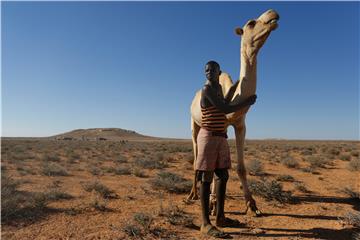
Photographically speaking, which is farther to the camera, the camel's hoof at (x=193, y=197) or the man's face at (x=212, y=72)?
the camel's hoof at (x=193, y=197)

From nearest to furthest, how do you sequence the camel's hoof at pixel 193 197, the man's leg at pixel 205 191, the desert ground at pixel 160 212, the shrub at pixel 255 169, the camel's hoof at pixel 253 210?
the man's leg at pixel 205 191 < the desert ground at pixel 160 212 < the camel's hoof at pixel 253 210 < the camel's hoof at pixel 193 197 < the shrub at pixel 255 169

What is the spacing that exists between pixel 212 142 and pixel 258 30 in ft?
6.11

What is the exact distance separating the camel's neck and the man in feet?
1.36

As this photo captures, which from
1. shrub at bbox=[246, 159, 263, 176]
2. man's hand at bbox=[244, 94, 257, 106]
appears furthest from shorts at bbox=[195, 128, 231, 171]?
shrub at bbox=[246, 159, 263, 176]

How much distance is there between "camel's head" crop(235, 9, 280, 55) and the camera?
458cm

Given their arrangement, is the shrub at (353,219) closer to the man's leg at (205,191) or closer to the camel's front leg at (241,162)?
the camel's front leg at (241,162)

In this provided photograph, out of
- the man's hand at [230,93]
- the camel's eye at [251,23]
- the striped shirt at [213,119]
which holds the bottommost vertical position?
the striped shirt at [213,119]

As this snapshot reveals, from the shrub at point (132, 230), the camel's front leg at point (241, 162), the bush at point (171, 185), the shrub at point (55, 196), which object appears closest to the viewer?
the shrub at point (132, 230)

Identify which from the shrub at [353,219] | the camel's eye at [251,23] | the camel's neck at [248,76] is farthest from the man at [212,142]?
the shrub at [353,219]

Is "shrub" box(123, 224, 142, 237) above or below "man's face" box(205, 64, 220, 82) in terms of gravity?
below

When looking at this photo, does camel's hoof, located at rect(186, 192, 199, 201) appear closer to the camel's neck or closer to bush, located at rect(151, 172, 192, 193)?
bush, located at rect(151, 172, 192, 193)

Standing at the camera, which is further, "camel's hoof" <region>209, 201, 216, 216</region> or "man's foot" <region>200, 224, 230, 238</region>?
"camel's hoof" <region>209, 201, 216, 216</region>

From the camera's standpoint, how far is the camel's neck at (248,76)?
15.6ft

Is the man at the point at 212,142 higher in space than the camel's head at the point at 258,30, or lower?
lower
